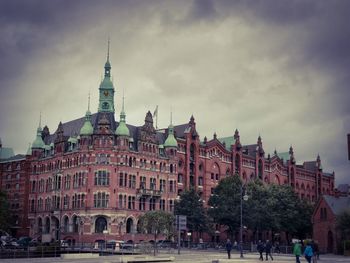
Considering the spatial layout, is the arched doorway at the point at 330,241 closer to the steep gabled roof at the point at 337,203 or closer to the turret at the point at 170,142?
the steep gabled roof at the point at 337,203

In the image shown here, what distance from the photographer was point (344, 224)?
94.2 m

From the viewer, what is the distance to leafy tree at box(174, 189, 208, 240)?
115 meters

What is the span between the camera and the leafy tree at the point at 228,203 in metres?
111

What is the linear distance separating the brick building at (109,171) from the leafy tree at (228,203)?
1576 centimetres

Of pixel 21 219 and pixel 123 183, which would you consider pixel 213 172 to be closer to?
pixel 123 183

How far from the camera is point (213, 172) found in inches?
5581

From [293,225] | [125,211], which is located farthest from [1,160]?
[293,225]

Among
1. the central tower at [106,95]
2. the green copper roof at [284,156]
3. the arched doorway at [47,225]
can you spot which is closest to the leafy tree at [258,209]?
the central tower at [106,95]

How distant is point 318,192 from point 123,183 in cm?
8934

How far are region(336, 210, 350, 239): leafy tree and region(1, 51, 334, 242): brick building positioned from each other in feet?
141

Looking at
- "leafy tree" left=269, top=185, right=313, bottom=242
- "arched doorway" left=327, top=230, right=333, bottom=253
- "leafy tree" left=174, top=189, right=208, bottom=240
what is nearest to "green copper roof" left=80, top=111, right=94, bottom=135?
"leafy tree" left=174, top=189, right=208, bottom=240

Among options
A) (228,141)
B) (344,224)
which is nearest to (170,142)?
(228,141)

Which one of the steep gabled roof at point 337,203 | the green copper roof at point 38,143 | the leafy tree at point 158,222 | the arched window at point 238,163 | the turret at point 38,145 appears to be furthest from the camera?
the arched window at point 238,163

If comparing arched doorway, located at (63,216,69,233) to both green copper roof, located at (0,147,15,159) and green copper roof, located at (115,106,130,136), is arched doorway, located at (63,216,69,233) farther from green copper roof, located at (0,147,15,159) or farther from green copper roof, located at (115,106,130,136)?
green copper roof, located at (0,147,15,159)
